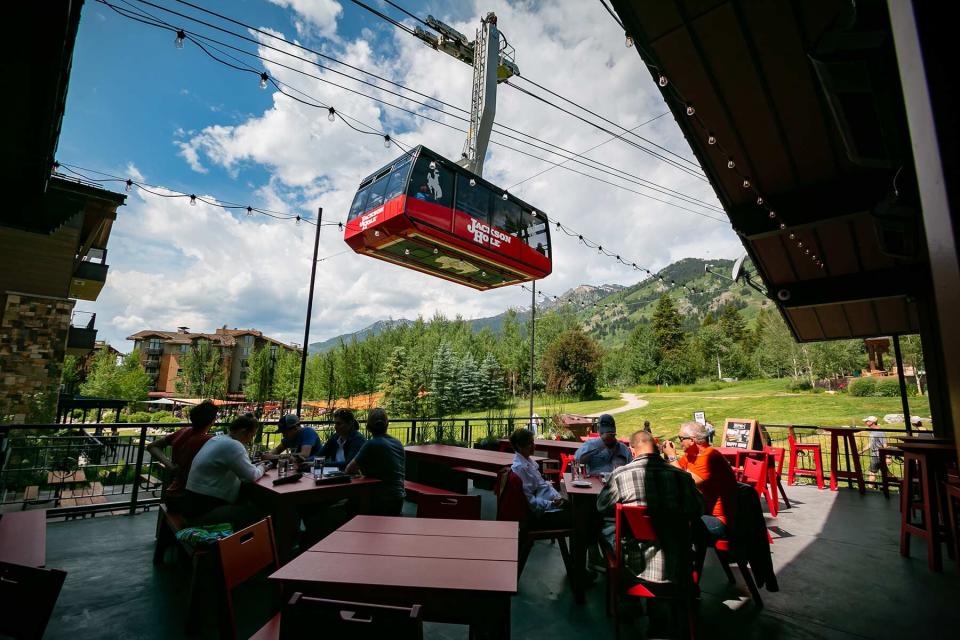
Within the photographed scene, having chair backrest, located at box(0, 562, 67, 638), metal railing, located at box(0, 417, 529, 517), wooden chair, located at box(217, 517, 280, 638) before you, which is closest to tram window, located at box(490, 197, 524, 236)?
metal railing, located at box(0, 417, 529, 517)

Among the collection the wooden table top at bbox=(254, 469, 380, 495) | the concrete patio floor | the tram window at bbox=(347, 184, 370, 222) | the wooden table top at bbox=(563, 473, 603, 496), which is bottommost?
the concrete patio floor

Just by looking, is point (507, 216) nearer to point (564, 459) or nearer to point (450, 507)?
point (564, 459)

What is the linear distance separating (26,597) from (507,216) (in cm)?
863

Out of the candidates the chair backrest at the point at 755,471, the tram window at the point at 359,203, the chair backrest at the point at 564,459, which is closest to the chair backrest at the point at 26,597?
the chair backrest at the point at 755,471

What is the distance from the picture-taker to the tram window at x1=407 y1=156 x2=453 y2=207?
7.25 meters

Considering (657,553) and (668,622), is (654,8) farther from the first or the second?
(668,622)

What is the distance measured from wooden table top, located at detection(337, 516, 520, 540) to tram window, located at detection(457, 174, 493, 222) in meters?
6.33

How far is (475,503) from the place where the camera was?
A: 2.96m

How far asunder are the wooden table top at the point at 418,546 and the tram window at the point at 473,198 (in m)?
6.56

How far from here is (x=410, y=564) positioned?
189 centimetres

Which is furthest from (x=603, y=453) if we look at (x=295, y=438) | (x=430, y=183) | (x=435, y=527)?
(x=430, y=183)

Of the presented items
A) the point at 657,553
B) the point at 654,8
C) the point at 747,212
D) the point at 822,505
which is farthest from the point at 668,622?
the point at 822,505

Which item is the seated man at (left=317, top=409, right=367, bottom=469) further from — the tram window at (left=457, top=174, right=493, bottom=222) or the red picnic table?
the tram window at (left=457, top=174, right=493, bottom=222)

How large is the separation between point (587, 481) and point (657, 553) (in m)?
1.29
